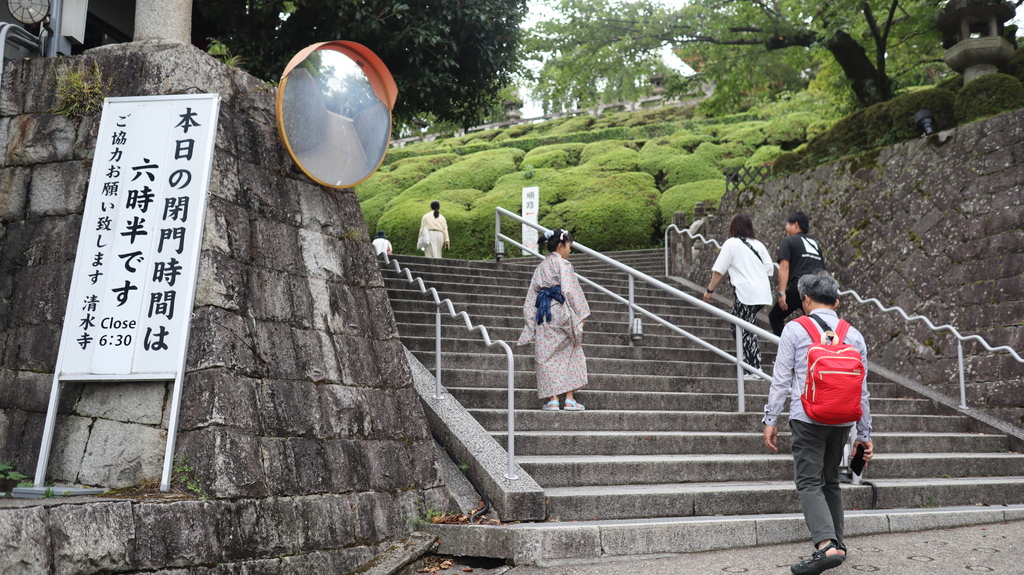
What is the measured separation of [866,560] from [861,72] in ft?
31.6

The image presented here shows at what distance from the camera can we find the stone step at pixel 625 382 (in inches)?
248

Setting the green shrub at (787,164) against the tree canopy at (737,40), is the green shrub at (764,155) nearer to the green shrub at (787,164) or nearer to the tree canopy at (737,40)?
the tree canopy at (737,40)

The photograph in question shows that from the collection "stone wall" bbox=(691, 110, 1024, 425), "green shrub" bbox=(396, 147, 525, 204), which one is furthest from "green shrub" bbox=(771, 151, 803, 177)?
"green shrub" bbox=(396, 147, 525, 204)

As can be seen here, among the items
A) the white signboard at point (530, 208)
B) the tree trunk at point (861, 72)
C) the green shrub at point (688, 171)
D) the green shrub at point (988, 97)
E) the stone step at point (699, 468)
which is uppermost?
the green shrub at point (688, 171)

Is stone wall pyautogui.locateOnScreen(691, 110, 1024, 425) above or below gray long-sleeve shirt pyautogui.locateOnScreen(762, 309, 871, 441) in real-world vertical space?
above

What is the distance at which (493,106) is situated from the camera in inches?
394

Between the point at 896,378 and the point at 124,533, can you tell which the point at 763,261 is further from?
the point at 124,533

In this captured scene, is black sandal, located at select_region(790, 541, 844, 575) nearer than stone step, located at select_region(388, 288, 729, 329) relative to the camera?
Yes

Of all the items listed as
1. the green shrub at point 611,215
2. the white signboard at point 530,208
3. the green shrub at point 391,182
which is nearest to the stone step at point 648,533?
the white signboard at point 530,208

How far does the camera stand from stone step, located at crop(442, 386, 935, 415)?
6.01 m

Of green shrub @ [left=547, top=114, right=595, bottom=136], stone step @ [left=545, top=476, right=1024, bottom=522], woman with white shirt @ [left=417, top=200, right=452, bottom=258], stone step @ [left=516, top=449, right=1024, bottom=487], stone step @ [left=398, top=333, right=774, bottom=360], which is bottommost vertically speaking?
stone step @ [left=545, top=476, right=1024, bottom=522]

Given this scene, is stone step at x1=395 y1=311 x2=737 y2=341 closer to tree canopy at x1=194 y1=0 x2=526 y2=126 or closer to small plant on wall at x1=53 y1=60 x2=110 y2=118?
tree canopy at x1=194 y1=0 x2=526 y2=126

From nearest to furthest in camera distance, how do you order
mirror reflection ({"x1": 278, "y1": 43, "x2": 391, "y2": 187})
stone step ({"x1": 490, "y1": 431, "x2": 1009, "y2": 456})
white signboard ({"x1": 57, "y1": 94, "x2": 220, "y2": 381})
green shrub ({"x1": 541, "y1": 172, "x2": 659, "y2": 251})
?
white signboard ({"x1": 57, "y1": 94, "x2": 220, "y2": 381}) → mirror reflection ({"x1": 278, "y1": 43, "x2": 391, "y2": 187}) → stone step ({"x1": 490, "y1": 431, "x2": 1009, "y2": 456}) → green shrub ({"x1": 541, "y1": 172, "x2": 659, "y2": 251})

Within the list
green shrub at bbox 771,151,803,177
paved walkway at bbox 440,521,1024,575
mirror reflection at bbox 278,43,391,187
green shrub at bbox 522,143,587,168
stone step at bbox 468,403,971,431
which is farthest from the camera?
green shrub at bbox 522,143,587,168
